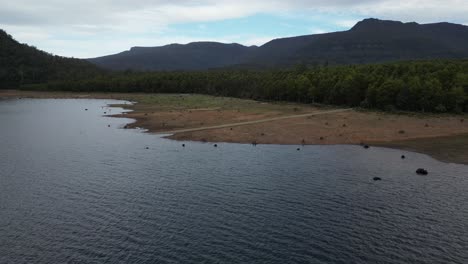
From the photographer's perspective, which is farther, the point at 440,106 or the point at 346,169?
the point at 440,106

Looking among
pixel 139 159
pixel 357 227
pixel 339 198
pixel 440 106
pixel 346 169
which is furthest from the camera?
pixel 440 106

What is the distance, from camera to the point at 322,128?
114250 mm

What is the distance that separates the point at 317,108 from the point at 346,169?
90.7m

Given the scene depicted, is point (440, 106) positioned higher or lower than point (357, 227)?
higher

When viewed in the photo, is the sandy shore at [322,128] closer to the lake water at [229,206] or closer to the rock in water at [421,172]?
the lake water at [229,206]

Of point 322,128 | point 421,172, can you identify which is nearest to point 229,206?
point 421,172

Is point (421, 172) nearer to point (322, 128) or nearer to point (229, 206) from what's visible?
point (229, 206)

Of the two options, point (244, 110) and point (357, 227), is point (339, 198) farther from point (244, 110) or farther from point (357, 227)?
point (244, 110)

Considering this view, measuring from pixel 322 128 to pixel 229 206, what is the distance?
65486 millimetres

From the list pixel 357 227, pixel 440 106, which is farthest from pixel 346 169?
pixel 440 106

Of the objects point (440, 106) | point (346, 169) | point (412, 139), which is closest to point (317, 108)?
point (440, 106)

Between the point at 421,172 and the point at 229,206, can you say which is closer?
the point at 229,206

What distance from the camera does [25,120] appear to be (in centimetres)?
14550

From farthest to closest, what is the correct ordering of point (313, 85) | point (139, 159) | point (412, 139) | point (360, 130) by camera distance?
point (313, 85) < point (360, 130) < point (412, 139) < point (139, 159)
